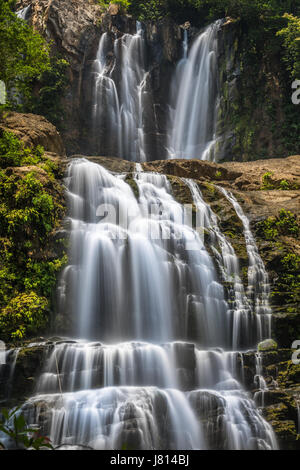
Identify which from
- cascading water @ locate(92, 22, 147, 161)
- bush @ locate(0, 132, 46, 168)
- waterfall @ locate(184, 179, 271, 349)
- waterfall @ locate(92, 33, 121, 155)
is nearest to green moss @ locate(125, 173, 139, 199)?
waterfall @ locate(184, 179, 271, 349)

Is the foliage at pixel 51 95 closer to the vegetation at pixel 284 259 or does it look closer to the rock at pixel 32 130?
the rock at pixel 32 130

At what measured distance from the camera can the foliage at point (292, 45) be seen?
20422 millimetres

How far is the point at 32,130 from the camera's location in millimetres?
14000

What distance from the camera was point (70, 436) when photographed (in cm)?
632

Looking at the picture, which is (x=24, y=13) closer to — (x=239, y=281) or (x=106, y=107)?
(x=106, y=107)

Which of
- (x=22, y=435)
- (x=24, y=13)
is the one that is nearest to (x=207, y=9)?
(x=24, y=13)

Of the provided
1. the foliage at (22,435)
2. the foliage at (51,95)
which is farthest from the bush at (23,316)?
the foliage at (51,95)

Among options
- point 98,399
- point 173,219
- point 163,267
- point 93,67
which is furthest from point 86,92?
point 98,399

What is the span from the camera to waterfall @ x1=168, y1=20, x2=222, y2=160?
70.5 feet

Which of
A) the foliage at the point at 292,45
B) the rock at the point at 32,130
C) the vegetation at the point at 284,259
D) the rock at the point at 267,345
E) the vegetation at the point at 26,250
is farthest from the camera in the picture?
the foliage at the point at 292,45

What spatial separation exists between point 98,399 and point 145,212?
6.11 metres

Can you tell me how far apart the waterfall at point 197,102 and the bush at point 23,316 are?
14273 millimetres

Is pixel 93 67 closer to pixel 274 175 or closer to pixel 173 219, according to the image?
pixel 274 175

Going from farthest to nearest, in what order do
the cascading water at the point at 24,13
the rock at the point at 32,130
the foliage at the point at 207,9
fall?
the cascading water at the point at 24,13, the foliage at the point at 207,9, the rock at the point at 32,130
